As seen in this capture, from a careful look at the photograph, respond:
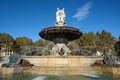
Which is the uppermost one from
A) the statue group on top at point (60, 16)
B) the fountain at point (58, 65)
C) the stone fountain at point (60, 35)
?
the statue group on top at point (60, 16)

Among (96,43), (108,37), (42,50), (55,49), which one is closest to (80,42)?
(96,43)

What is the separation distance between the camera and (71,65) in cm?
1427

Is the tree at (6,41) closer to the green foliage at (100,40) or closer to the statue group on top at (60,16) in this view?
the green foliage at (100,40)

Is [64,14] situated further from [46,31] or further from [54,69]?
[54,69]

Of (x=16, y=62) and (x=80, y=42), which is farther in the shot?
(x=80, y=42)

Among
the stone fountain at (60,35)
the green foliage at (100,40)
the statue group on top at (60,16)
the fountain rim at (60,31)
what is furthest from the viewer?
the green foliage at (100,40)

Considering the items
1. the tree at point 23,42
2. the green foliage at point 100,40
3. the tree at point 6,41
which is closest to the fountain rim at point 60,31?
the green foliage at point 100,40

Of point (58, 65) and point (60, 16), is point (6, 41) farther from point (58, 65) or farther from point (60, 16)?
point (58, 65)

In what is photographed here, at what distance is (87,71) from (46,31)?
290 inches

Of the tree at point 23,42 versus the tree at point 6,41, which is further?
the tree at point 23,42

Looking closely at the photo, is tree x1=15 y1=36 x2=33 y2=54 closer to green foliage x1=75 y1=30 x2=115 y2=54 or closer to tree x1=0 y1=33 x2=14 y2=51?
tree x1=0 y1=33 x2=14 y2=51

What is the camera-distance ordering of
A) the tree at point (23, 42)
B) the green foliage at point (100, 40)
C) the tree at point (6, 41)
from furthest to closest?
the tree at point (23, 42), the tree at point (6, 41), the green foliage at point (100, 40)

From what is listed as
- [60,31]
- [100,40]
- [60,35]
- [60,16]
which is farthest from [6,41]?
[60,31]

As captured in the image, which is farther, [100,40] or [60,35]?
[100,40]
